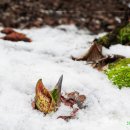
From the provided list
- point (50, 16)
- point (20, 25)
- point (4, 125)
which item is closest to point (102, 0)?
point (50, 16)

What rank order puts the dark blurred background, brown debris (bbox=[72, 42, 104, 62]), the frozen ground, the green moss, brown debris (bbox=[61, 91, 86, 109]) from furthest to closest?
1. the dark blurred background
2. brown debris (bbox=[72, 42, 104, 62])
3. the green moss
4. brown debris (bbox=[61, 91, 86, 109])
5. the frozen ground

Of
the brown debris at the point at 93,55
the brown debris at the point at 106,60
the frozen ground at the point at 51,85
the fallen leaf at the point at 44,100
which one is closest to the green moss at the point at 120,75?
the frozen ground at the point at 51,85

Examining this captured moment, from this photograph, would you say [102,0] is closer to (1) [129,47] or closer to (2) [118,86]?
(1) [129,47]

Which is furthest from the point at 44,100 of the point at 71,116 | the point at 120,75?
the point at 120,75

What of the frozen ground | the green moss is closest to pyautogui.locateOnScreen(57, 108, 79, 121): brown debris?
the frozen ground

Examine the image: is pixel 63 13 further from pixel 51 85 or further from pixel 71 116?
pixel 71 116

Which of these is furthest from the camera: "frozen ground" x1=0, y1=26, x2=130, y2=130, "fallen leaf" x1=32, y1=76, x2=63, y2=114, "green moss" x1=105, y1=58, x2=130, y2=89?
"green moss" x1=105, y1=58, x2=130, y2=89

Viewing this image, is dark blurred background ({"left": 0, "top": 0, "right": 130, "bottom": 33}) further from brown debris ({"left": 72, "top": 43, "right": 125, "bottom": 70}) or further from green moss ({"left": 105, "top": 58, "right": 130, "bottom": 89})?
green moss ({"left": 105, "top": 58, "right": 130, "bottom": 89})
